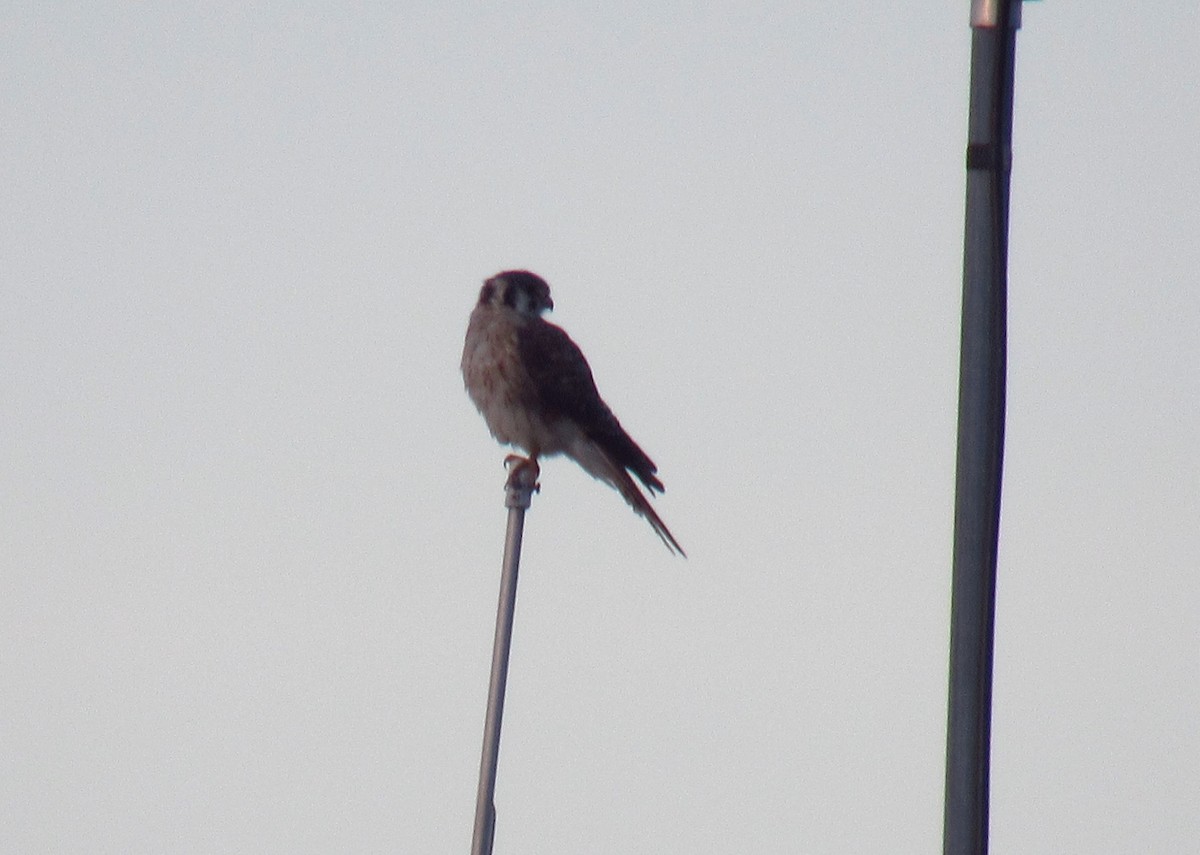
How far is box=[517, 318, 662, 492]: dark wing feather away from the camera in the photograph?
6.48 metres

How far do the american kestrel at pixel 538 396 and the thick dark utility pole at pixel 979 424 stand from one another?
418 cm

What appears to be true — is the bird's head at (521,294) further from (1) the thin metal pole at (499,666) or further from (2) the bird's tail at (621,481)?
(1) the thin metal pole at (499,666)

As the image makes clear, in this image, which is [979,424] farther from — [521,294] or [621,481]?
[521,294]

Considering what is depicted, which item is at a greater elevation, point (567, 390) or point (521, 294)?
point (521, 294)

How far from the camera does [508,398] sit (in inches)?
257

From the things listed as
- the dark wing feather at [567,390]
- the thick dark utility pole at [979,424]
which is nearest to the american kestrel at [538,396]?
the dark wing feather at [567,390]

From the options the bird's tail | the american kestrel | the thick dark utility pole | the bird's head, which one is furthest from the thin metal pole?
the bird's head

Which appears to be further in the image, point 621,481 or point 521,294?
point 521,294

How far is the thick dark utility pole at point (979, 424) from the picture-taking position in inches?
78.4

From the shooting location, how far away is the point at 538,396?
6.54 m

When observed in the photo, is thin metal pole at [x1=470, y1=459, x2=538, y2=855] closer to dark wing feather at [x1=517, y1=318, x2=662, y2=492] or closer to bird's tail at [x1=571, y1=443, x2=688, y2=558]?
bird's tail at [x1=571, y1=443, x2=688, y2=558]

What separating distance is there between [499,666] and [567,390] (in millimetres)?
3857

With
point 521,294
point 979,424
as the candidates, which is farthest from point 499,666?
point 521,294

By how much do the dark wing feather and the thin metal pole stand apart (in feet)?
11.1
